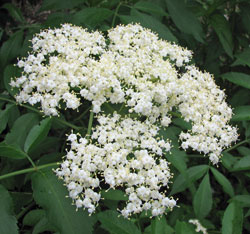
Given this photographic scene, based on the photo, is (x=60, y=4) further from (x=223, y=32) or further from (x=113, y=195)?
(x=113, y=195)

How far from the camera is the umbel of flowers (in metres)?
2.61

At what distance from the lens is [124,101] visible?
3.00 meters

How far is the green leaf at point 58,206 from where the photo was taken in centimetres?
237

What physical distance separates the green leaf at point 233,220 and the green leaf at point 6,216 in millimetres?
1490

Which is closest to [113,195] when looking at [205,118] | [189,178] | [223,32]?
[189,178]

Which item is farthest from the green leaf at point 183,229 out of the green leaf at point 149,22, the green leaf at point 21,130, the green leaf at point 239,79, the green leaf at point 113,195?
the green leaf at point 149,22

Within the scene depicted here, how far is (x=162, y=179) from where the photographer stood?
2760mm

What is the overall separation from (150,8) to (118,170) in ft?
6.28

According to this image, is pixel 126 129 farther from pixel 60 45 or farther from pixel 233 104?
pixel 233 104

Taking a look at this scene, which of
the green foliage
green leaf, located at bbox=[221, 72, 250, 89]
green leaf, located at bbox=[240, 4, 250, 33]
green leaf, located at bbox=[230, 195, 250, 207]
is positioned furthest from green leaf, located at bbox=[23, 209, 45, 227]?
green leaf, located at bbox=[240, 4, 250, 33]

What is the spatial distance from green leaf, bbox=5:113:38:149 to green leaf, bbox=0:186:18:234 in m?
0.46

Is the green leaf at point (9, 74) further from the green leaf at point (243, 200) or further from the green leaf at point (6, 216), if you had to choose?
the green leaf at point (243, 200)

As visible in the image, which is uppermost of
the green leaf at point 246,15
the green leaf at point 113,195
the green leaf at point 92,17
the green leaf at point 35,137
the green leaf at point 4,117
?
the green leaf at point 246,15

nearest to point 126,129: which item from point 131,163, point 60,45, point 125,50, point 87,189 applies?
point 131,163
